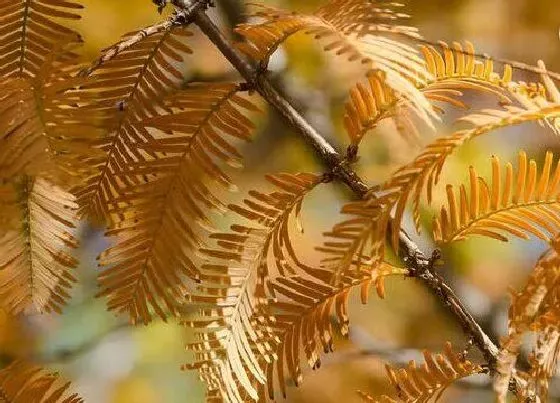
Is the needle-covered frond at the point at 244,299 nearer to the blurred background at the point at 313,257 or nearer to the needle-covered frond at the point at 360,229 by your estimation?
the needle-covered frond at the point at 360,229

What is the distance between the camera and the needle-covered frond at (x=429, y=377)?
0.30 meters

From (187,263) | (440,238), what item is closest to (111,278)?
(187,263)

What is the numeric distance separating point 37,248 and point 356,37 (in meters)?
0.16

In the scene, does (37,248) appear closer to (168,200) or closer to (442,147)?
(168,200)

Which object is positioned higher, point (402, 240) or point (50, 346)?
point (50, 346)

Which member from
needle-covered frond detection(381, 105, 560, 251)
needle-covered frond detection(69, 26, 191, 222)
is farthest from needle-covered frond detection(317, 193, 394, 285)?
needle-covered frond detection(69, 26, 191, 222)

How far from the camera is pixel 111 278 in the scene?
31cm

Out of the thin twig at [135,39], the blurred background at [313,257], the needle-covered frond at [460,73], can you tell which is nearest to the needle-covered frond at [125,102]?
the thin twig at [135,39]

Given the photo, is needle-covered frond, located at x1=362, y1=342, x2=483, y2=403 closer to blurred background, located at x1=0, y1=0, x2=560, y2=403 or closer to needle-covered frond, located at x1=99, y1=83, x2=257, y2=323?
needle-covered frond, located at x1=99, y1=83, x2=257, y2=323

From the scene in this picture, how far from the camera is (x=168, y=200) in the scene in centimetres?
30

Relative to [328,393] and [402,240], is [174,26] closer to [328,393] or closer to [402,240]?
[402,240]

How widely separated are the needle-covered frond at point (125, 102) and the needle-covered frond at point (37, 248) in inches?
0.6

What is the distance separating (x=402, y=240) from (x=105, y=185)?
0.13m

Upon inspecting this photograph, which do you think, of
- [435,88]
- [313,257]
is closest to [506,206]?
[435,88]
